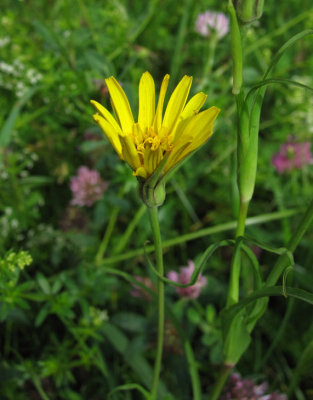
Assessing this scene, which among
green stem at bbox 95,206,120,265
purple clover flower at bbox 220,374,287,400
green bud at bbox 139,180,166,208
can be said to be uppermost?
green bud at bbox 139,180,166,208

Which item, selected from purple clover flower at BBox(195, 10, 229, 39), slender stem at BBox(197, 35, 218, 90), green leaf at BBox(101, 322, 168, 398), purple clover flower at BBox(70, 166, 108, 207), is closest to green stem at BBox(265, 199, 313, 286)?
green leaf at BBox(101, 322, 168, 398)

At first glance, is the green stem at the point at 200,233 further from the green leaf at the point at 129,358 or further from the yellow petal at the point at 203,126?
the yellow petal at the point at 203,126

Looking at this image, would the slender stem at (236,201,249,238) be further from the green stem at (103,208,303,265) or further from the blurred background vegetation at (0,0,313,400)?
the green stem at (103,208,303,265)

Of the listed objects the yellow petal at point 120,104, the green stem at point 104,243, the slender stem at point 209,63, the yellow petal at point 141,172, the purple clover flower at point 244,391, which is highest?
the slender stem at point 209,63

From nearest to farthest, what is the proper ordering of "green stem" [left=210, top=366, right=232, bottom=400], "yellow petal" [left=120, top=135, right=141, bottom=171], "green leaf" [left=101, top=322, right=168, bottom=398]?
"yellow petal" [left=120, top=135, right=141, bottom=171]
"green stem" [left=210, top=366, right=232, bottom=400]
"green leaf" [left=101, top=322, right=168, bottom=398]

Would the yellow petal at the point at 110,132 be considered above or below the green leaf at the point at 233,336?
above

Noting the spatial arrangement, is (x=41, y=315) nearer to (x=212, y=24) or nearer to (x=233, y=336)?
(x=233, y=336)

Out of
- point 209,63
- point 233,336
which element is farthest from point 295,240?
point 209,63

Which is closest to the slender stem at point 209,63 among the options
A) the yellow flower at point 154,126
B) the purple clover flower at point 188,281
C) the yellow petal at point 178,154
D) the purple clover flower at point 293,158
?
the purple clover flower at point 293,158
